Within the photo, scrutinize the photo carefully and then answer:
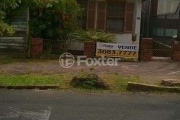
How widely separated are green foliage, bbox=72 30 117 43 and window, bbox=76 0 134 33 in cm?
104

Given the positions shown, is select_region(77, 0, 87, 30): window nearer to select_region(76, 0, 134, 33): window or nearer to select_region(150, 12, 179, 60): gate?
select_region(76, 0, 134, 33): window

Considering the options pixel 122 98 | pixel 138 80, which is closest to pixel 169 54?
pixel 138 80

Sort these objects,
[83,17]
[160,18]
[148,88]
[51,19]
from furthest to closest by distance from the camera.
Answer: [160,18] → [83,17] → [51,19] → [148,88]

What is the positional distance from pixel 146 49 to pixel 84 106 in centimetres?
782

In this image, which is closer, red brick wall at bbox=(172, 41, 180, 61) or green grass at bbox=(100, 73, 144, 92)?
green grass at bbox=(100, 73, 144, 92)

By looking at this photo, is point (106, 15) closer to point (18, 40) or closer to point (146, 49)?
point (146, 49)

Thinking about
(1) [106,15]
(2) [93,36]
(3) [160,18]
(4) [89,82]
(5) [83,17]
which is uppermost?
(3) [160,18]

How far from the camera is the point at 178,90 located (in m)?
9.50

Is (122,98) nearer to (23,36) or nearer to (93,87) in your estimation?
(93,87)

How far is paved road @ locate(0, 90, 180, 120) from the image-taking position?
22.4 feet

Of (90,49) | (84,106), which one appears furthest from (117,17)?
(84,106)

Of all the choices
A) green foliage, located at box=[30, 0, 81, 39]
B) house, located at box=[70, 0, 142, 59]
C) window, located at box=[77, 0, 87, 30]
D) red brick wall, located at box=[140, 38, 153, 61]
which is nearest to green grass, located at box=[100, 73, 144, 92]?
red brick wall, located at box=[140, 38, 153, 61]

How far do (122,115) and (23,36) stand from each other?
8908mm

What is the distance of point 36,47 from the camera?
14.6 m
